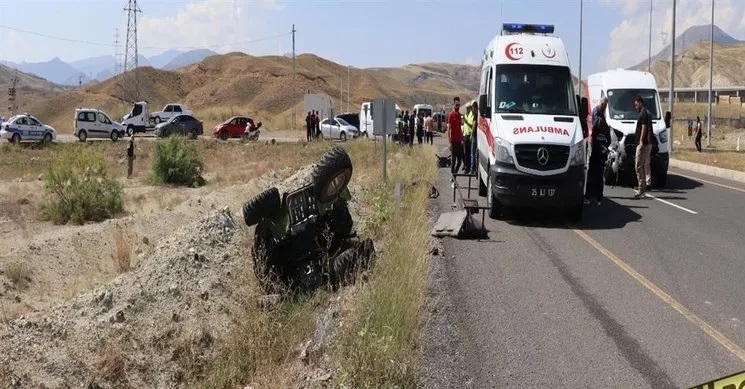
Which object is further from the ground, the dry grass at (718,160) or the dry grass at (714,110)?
the dry grass at (714,110)

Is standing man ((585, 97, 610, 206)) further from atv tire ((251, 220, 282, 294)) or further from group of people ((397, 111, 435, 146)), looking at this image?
group of people ((397, 111, 435, 146))

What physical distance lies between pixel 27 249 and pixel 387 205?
25.9 ft

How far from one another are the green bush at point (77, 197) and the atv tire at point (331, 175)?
14254 millimetres

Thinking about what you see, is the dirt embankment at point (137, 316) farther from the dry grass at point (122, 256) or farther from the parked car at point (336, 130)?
the parked car at point (336, 130)

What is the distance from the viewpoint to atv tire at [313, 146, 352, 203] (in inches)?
379

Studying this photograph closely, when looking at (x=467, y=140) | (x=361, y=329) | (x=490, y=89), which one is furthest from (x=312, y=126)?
(x=361, y=329)

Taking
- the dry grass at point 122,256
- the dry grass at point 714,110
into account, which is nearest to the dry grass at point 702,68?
the dry grass at point 714,110

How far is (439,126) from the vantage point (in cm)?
6544

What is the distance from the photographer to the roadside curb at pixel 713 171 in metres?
22.7

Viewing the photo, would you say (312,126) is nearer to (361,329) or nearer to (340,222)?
(340,222)

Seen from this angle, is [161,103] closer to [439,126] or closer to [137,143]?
[439,126]

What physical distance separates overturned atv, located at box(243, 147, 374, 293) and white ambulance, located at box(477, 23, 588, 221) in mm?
3674

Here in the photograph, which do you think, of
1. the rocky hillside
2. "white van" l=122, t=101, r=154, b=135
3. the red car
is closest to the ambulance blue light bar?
the red car

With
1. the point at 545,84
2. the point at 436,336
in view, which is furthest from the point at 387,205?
the point at 436,336
